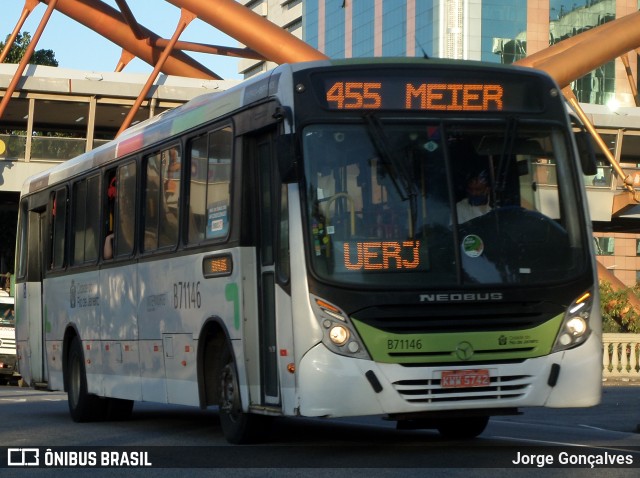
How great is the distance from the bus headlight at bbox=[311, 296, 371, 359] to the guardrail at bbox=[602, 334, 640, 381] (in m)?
22.6

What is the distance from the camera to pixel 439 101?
37.3ft

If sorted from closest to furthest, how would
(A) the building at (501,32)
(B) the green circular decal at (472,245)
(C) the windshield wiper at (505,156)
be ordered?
(B) the green circular decal at (472,245)
(C) the windshield wiper at (505,156)
(A) the building at (501,32)

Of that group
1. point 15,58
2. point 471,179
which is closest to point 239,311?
point 471,179

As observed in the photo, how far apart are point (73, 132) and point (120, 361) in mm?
51894

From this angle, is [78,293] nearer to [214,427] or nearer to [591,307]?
[214,427]

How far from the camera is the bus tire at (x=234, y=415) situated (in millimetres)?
12164

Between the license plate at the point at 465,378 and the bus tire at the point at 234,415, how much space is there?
2.10 meters

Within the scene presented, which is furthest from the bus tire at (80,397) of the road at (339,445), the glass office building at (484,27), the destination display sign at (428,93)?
the glass office building at (484,27)

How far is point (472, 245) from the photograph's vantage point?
434 inches

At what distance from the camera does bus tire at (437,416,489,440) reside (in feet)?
42.5

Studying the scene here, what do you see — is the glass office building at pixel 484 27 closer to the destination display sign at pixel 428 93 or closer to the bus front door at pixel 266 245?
the bus front door at pixel 266 245

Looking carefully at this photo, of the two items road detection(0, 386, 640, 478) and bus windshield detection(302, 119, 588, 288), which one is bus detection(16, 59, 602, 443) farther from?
road detection(0, 386, 640, 478)

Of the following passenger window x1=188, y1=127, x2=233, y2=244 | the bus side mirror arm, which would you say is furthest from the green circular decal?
passenger window x1=188, y1=127, x2=233, y2=244

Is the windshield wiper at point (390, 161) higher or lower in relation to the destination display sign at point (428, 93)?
lower
